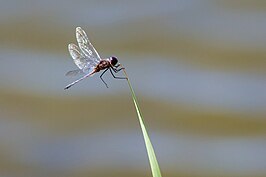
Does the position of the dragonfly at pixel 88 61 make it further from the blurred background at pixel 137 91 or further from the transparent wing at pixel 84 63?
the blurred background at pixel 137 91

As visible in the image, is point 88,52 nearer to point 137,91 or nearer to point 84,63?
point 84,63

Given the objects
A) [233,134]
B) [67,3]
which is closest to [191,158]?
[233,134]

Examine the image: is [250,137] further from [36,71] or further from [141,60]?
[36,71]

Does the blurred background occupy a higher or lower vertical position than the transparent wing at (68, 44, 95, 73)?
higher

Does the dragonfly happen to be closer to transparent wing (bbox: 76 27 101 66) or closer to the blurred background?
transparent wing (bbox: 76 27 101 66)

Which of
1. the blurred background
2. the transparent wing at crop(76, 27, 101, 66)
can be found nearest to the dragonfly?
the transparent wing at crop(76, 27, 101, 66)

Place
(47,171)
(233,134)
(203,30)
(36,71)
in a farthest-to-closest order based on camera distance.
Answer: (203,30)
(36,71)
(233,134)
(47,171)

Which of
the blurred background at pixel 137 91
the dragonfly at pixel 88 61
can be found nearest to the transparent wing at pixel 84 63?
the dragonfly at pixel 88 61

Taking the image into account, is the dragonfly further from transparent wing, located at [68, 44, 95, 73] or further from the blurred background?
the blurred background

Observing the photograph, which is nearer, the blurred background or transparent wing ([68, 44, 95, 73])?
transparent wing ([68, 44, 95, 73])
